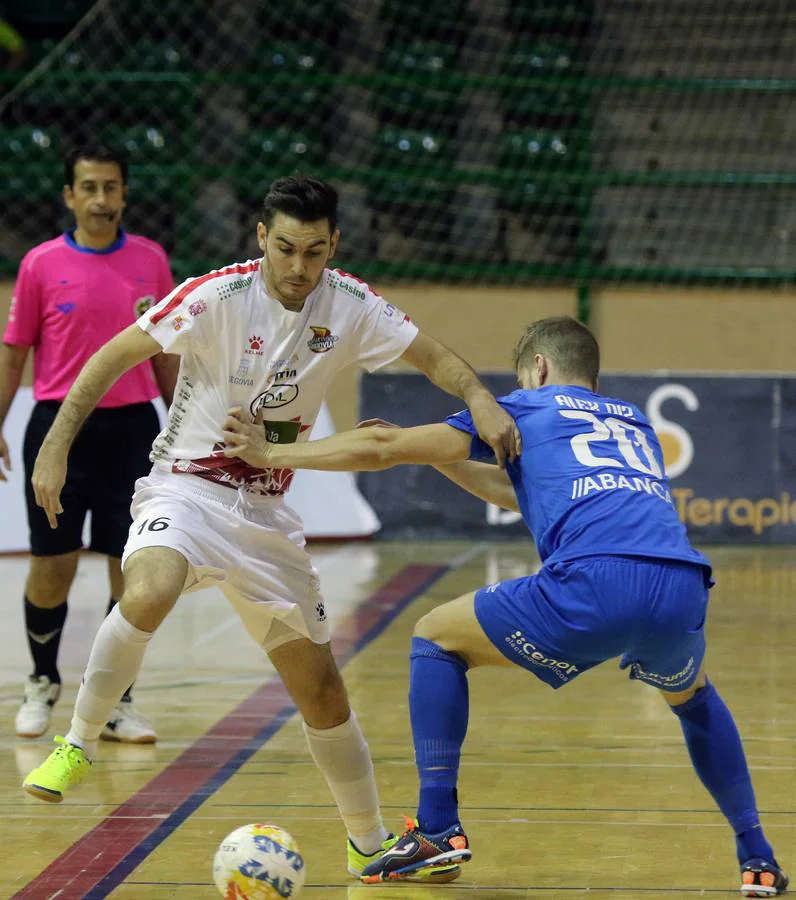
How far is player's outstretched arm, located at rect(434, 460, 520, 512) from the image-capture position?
12.6 feet

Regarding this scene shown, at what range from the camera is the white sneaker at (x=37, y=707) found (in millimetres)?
5238

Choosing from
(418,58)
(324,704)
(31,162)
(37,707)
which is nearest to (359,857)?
(324,704)

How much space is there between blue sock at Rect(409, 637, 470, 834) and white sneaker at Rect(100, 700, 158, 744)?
1.87 metres

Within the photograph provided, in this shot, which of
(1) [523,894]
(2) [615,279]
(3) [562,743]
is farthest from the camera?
(2) [615,279]

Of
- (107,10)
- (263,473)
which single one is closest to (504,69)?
(107,10)

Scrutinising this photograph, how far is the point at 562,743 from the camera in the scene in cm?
514

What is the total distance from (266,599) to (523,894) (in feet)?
3.08

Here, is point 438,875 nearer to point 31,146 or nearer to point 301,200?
point 301,200

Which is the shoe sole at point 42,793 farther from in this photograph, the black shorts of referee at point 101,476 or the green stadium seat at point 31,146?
the green stadium seat at point 31,146

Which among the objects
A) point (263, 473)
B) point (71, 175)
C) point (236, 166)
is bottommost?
point (263, 473)

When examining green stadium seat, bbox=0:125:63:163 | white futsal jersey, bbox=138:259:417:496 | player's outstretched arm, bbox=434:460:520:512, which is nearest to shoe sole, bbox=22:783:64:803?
white futsal jersey, bbox=138:259:417:496

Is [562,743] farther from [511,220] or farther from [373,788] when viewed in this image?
[511,220]

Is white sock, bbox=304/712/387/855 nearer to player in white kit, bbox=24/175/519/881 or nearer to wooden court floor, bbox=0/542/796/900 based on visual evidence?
player in white kit, bbox=24/175/519/881

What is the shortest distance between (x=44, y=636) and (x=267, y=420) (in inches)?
79.0
